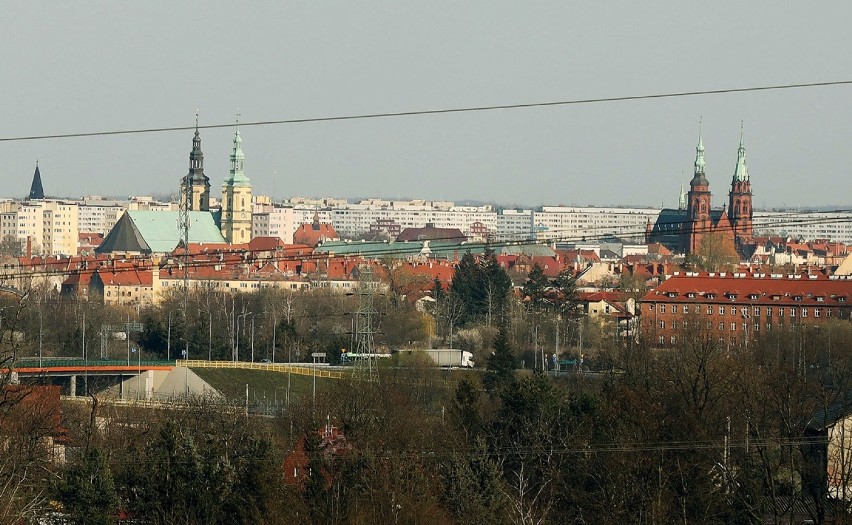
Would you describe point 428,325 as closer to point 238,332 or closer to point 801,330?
point 238,332

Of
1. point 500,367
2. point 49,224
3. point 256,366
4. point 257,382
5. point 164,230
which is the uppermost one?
point 49,224

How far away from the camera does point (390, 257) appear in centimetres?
11688

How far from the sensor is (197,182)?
160 meters

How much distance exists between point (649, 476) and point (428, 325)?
5313cm

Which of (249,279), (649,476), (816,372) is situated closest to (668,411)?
(649,476)

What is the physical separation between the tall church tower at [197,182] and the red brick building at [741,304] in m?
81.4

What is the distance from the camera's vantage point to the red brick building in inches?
3074

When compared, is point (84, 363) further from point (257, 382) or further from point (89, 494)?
point (89, 494)

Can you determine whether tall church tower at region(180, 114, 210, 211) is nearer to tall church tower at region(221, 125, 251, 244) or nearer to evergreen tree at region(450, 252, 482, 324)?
tall church tower at region(221, 125, 251, 244)

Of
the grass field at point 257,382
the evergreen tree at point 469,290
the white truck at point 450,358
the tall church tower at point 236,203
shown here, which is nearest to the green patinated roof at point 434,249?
the tall church tower at point 236,203

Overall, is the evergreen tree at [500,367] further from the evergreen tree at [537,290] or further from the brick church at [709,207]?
the brick church at [709,207]

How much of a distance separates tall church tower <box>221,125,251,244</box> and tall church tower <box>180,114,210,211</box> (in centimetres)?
420

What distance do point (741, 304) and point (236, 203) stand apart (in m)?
81.0

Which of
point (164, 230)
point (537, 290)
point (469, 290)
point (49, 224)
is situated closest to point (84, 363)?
point (469, 290)
